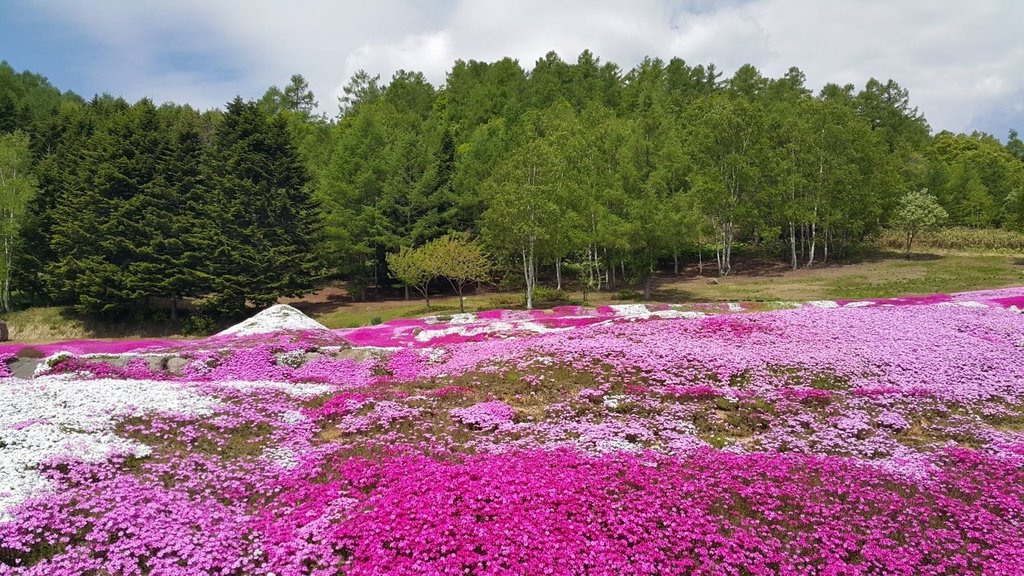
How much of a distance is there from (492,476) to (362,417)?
5.80m

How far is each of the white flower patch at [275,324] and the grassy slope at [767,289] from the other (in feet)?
39.2

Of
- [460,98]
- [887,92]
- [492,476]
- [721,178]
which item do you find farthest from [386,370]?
[887,92]

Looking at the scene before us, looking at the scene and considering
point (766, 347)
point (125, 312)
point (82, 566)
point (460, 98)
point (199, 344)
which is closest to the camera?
point (82, 566)

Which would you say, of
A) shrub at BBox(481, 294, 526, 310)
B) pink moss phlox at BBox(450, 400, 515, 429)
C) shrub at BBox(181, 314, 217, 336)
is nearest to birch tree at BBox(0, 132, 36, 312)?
shrub at BBox(181, 314, 217, 336)

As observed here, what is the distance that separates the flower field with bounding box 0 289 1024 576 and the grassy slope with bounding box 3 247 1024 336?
92.8ft

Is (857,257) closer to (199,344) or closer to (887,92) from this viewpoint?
(887,92)

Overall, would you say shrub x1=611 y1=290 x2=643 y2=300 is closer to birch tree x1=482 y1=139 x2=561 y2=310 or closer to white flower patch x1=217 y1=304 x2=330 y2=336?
birch tree x1=482 y1=139 x2=561 y2=310

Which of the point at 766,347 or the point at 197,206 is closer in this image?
the point at 766,347

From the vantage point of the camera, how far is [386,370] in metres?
22.8

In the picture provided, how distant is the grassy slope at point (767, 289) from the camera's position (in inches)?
1996

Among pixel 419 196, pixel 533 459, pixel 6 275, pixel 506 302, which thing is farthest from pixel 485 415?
pixel 6 275

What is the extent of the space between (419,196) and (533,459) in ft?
198

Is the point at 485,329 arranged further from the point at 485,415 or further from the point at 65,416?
the point at 65,416

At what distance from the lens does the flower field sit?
8938mm
